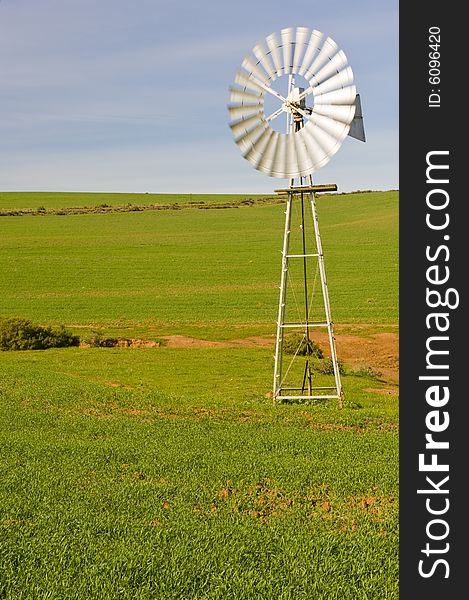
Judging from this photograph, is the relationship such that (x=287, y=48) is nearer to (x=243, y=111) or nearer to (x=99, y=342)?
(x=243, y=111)

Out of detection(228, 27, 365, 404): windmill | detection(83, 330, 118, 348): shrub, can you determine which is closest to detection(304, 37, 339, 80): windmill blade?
detection(228, 27, 365, 404): windmill

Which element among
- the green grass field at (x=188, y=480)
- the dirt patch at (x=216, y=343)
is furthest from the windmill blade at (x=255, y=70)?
the dirt patch at (x=216, y=343)

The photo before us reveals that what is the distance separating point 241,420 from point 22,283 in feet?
172

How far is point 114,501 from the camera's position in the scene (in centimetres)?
1227

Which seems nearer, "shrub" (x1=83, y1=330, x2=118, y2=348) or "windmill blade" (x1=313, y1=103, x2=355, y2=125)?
"windmill blade" (x1=313, y1=103, x2=355, y2=125)

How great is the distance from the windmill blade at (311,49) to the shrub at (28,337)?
21928 millimetres

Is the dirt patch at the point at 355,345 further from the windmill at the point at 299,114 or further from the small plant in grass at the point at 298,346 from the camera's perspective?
the windmill at the point at 299,114

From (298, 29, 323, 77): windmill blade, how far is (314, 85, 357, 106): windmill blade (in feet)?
2.67

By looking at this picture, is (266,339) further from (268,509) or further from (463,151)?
(463,151)

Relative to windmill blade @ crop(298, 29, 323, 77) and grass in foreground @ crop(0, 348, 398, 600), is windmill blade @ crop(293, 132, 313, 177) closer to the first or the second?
windmill blade @ crop(298, 29, 323, 77)

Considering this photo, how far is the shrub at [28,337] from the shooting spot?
37.1 m

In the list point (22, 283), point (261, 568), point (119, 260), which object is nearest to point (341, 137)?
point (261, 568)

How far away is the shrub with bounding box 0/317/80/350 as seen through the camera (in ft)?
122

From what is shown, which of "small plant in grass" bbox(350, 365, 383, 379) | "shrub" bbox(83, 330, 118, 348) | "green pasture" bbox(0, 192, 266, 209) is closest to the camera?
"small plant in grass" bbox(350, 365, 383, 379)
